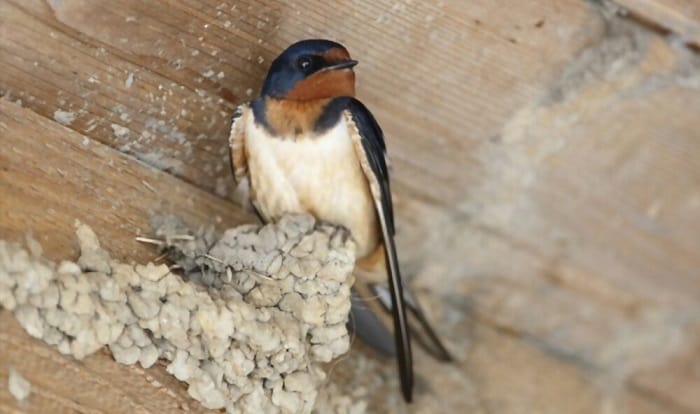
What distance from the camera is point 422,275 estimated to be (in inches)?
125

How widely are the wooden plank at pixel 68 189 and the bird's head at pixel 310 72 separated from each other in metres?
0.27

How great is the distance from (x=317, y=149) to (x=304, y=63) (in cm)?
17

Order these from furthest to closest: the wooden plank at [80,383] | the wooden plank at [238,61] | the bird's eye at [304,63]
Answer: the bird's eye at [304,63]
the wooden plank at [238,61]
the wooden plank at [80,383]

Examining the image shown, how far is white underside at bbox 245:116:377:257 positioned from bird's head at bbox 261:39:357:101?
7 cm

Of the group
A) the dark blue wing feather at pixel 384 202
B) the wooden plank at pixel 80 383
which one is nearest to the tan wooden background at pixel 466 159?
the wooden plank at pixel 80 383

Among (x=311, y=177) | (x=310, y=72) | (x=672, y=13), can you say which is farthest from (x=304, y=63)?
(x=672, y=13)

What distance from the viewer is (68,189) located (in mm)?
2281

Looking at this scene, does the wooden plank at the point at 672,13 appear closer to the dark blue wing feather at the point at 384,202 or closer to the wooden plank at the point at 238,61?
the wooden plank at the point at 238,61

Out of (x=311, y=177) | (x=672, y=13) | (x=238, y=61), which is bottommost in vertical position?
(x=311, y=177)

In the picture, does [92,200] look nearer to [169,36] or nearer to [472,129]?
[169,36]

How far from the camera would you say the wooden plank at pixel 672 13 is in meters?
2.50

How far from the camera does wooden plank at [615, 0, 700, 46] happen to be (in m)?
2.50

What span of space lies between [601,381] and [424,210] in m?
0.75

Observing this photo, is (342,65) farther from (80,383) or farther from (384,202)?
(80,383)
